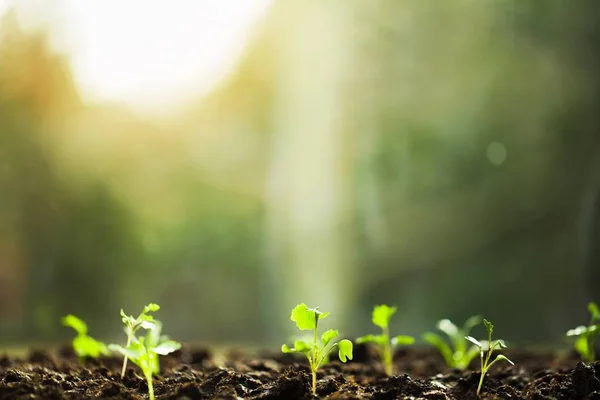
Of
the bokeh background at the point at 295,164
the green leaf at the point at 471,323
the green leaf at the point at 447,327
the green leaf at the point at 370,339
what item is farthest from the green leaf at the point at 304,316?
the bokeh background at the point at 295,164

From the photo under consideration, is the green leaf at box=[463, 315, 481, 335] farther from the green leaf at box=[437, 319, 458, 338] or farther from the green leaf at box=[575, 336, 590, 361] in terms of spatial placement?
the green leaf at box=[575, 336, 590, 361]

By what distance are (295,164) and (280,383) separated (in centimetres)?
130

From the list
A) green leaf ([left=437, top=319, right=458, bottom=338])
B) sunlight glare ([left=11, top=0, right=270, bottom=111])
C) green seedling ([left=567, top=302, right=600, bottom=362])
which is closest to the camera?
green seedling ([left=567, top=302, right=600, bottom=362])

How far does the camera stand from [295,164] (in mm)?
2113

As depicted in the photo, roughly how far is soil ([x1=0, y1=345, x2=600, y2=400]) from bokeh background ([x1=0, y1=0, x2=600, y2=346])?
0.70 m

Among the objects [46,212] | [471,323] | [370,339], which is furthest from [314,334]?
[46,212]

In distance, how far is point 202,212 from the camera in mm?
2145

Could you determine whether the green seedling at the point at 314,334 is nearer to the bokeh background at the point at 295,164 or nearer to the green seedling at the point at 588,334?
the green seedling at the point at 588,334

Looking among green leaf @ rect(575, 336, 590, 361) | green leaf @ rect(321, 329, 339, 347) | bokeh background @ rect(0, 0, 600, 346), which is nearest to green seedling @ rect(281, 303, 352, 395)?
green leaf @ rect(321, 329, 339, 347)

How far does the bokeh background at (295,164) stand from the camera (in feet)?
5.98

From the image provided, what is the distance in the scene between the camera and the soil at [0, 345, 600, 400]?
0.86m

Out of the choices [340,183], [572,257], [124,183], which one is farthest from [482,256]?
[124,183]

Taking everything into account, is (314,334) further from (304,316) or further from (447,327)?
(447,327)

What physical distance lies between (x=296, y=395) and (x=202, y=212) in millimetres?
1352
